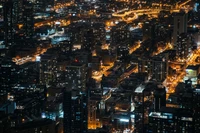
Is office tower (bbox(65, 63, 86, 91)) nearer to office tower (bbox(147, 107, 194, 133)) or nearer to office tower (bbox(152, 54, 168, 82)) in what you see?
office tower (bbox(152, 54, 168, 82))

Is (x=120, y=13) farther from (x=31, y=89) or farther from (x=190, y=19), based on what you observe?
(x=31, y=89)

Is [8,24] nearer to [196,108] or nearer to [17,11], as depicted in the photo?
[17,11]

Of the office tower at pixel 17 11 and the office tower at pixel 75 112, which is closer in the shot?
the office tower at pixel 75 112

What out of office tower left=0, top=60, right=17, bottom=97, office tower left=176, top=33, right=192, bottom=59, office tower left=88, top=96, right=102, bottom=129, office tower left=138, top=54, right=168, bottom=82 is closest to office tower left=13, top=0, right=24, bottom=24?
office tower left=0, top=60, right=17, bottom=97

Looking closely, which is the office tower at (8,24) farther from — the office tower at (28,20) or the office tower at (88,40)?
the office tower at (88,40)

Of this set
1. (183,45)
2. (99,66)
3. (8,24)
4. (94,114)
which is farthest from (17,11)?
(94,114)

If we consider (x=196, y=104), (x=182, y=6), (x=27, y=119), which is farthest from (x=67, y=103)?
(x=182, y=6)

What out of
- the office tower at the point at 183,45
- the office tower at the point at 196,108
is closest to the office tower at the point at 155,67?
the office tower at the point at 183,45
